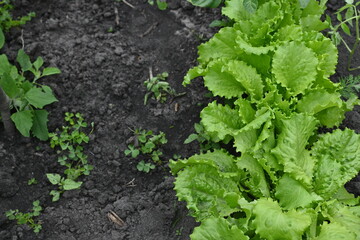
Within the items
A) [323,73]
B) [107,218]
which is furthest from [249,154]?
[107,218]

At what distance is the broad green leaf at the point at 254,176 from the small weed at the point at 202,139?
44 cm

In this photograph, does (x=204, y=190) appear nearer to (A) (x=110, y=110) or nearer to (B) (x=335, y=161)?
(B) (x=335, y=161)

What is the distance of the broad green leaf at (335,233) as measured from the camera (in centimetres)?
225

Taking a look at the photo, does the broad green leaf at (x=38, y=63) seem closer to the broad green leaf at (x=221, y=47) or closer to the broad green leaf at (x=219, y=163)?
the broad green leaf at (x=221, y=47)

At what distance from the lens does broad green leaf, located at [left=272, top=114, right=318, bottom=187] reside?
258 cm

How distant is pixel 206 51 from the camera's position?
315 cm

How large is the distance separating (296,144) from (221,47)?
0.89 m

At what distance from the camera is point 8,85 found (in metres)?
2.97

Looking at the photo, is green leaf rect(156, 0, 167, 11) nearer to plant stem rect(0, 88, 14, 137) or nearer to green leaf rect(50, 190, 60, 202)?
plant stem rect(0, 88, 14, 137)

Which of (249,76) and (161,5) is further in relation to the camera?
(161,5)

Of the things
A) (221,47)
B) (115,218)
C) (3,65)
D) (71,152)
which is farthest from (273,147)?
(3,65)

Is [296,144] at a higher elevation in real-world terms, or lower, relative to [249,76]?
lower

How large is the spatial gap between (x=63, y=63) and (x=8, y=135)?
68cm

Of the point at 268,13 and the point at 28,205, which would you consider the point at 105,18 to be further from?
the point at 28,205
